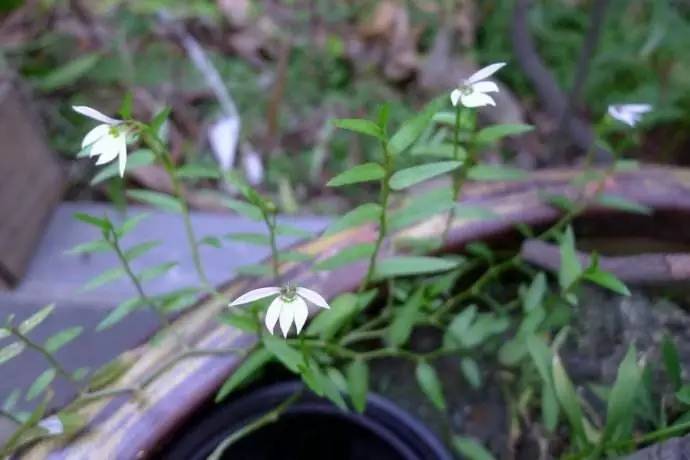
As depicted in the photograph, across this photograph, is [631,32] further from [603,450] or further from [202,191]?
[603,450]

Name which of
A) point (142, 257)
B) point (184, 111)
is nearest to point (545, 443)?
point (142, 257)

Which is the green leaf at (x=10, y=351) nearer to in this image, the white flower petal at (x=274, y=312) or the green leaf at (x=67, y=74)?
the white flower petal at (x=274, y=312)

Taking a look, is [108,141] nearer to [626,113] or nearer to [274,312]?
[274,312]

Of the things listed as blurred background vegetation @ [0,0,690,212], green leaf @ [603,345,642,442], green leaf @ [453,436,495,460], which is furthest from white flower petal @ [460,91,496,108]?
blurred background vegetation @ [0,0,690,212]

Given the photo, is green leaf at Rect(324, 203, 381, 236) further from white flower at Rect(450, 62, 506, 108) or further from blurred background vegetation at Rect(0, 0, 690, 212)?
blurred background vegetation at Rect(0, 0, 690, 212)

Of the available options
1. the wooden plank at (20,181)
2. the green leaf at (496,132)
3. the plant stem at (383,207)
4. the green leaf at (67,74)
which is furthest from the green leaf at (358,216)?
the green leaf at (67,74)

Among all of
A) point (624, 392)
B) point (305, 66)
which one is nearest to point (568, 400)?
point (624, 392)

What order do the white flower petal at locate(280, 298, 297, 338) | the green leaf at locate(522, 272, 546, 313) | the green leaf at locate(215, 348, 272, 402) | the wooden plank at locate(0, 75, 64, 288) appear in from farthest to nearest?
the wooden plank at locate(0, 75, 64, 288) → the green leaf at locate(522, 272, 546, 313) → the green leaf at locate(215, 348, 272, 402) → the white flower petal at locate(280, 298, 297, 338)
